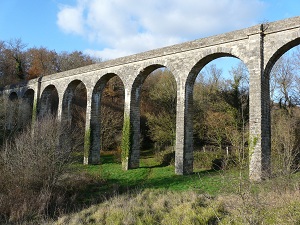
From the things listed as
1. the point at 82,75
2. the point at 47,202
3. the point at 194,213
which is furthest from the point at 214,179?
the point at 82,75

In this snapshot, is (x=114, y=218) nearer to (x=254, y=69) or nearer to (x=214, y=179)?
(x=214, y=179)

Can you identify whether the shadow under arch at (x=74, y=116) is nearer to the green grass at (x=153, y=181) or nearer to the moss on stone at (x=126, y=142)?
the green grass at (x=153, y=181)

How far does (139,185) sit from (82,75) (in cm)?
965

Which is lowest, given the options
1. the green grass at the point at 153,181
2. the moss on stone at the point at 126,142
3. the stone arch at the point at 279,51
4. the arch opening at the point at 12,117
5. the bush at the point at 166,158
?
the green grass at the point at 153,181

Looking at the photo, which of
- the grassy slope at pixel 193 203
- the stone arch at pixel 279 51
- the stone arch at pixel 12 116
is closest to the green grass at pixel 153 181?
the grassy slope at pixel 193 203

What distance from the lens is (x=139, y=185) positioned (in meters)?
11.0

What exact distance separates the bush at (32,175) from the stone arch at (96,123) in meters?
6.28

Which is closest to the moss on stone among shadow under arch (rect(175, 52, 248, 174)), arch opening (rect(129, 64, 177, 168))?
arch opening (rect(129, 64, 177, 168))

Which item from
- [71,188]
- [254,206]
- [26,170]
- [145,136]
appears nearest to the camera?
[254,206]

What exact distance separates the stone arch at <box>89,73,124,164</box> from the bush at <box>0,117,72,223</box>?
20.6 feet

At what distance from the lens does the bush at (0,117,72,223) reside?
8.06 m

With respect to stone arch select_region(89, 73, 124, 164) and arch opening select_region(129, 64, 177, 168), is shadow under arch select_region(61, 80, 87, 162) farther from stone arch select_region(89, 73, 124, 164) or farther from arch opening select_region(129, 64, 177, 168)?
arch opening select_region(129, 64, 177, 168)

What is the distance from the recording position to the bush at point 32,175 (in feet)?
26.5

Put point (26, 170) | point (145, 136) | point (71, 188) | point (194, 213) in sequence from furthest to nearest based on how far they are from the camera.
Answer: point (145, 136) < point (71, 188) < point (26, 170) < point (194, 213)
